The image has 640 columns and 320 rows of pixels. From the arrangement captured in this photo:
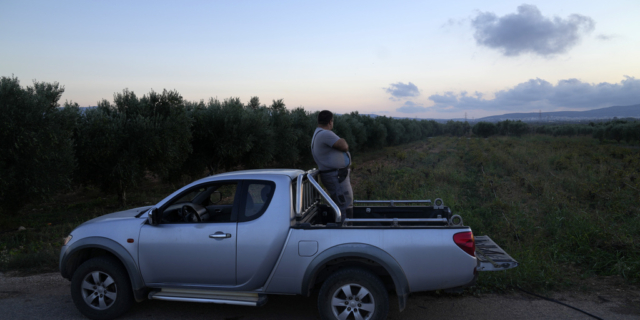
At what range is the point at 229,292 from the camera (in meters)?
3.94

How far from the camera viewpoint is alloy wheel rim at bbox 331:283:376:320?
11.9 ft

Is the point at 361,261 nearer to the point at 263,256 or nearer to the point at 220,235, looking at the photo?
the point at 263,256

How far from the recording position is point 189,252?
3.92 metres

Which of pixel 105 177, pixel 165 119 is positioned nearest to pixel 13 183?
→ pixel 105 177

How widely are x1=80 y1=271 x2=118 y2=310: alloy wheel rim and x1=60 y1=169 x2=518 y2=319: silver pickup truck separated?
10 mm

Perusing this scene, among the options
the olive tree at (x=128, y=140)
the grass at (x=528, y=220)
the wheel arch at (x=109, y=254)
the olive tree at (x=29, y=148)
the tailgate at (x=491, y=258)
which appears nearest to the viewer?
the tailgate at (x=491, y=258)

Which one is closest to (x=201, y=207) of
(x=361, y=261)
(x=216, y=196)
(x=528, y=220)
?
(x=216, y=196)

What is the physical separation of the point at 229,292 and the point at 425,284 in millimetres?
1913

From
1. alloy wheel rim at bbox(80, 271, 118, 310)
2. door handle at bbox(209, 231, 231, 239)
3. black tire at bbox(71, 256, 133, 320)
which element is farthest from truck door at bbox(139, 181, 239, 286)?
alloy wheel rim at bbox(80, 271, 118, 310)

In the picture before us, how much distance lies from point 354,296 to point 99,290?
8.78 feet

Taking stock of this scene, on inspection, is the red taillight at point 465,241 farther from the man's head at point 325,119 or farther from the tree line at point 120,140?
the tree line at point 120,140

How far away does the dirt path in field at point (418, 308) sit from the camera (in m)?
4.23

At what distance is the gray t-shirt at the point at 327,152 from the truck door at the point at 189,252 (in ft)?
4.35

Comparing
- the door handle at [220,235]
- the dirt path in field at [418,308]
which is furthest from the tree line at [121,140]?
the door handle at [220,235]
